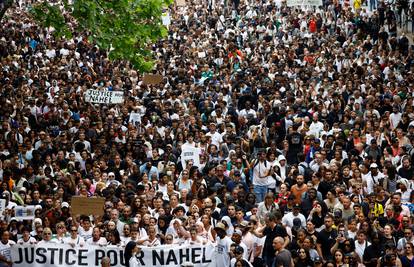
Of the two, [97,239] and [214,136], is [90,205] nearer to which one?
[97,239]

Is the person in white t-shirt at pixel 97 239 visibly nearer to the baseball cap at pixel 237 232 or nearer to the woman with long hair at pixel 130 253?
the woman with long hair at pixel 130 253

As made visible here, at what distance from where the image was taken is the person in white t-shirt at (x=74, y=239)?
17719 millimetres

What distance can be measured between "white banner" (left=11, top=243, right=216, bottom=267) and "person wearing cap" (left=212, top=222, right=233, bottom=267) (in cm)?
10

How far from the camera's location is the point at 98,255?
1758 centimetres

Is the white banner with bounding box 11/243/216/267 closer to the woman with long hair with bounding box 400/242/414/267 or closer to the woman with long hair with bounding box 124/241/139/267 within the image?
the woman with long hair with bounding box 124/241/139/267

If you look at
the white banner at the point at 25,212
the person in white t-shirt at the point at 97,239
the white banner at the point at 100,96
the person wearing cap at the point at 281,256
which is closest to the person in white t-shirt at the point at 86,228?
the person in white t-shirt at the point at 97,239

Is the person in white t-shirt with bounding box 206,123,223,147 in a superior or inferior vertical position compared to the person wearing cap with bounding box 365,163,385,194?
superior

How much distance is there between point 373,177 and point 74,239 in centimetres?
590

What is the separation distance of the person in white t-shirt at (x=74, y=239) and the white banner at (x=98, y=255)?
0.21 ft

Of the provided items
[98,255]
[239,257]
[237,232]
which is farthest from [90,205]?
[239,257]

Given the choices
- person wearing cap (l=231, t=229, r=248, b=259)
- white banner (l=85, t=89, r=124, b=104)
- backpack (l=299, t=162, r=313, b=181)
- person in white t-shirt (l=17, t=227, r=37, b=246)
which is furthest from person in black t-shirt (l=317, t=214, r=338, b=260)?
white banner (l=85, t=89, r=124, b=104)

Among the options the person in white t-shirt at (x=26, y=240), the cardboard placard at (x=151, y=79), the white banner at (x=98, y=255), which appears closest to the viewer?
the white banner at (x=98, y=255)

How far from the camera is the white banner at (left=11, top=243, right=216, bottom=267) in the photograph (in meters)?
17.4

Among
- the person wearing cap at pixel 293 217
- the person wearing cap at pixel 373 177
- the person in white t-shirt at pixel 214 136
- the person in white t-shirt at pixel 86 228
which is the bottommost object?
the person in white t-shirt at pixel 86 228
